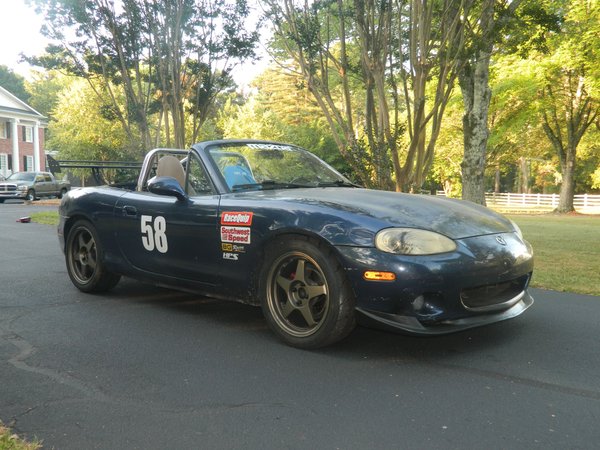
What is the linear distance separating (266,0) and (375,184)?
387 cm

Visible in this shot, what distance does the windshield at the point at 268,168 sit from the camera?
4723 millimetres

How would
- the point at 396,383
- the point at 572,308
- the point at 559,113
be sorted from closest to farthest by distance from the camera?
1. the point at 396,383
2. the point at 572,308
3. the point at 559,113

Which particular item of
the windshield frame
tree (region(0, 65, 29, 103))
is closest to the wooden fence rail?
the windshield frame

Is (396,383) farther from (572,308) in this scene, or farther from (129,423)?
(572,308)

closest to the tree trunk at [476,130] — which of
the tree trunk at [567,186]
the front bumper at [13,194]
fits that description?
the tree trunk at [567,186]

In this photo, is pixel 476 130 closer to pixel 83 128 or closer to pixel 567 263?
pixel 567 263

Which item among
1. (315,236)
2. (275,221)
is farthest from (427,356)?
(275,221)

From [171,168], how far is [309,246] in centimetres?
204

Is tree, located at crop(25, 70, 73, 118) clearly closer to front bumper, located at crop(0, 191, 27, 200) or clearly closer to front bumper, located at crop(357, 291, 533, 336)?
front bumper, located at crop(0, 191, 27, 200)

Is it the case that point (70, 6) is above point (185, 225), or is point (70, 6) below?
above

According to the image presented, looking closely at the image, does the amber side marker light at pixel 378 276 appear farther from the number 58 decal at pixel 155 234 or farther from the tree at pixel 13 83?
the tree at pixel 13 83

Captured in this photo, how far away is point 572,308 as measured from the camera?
5289mm

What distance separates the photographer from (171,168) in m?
5.30

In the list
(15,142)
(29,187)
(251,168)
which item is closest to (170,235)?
(251,168)
